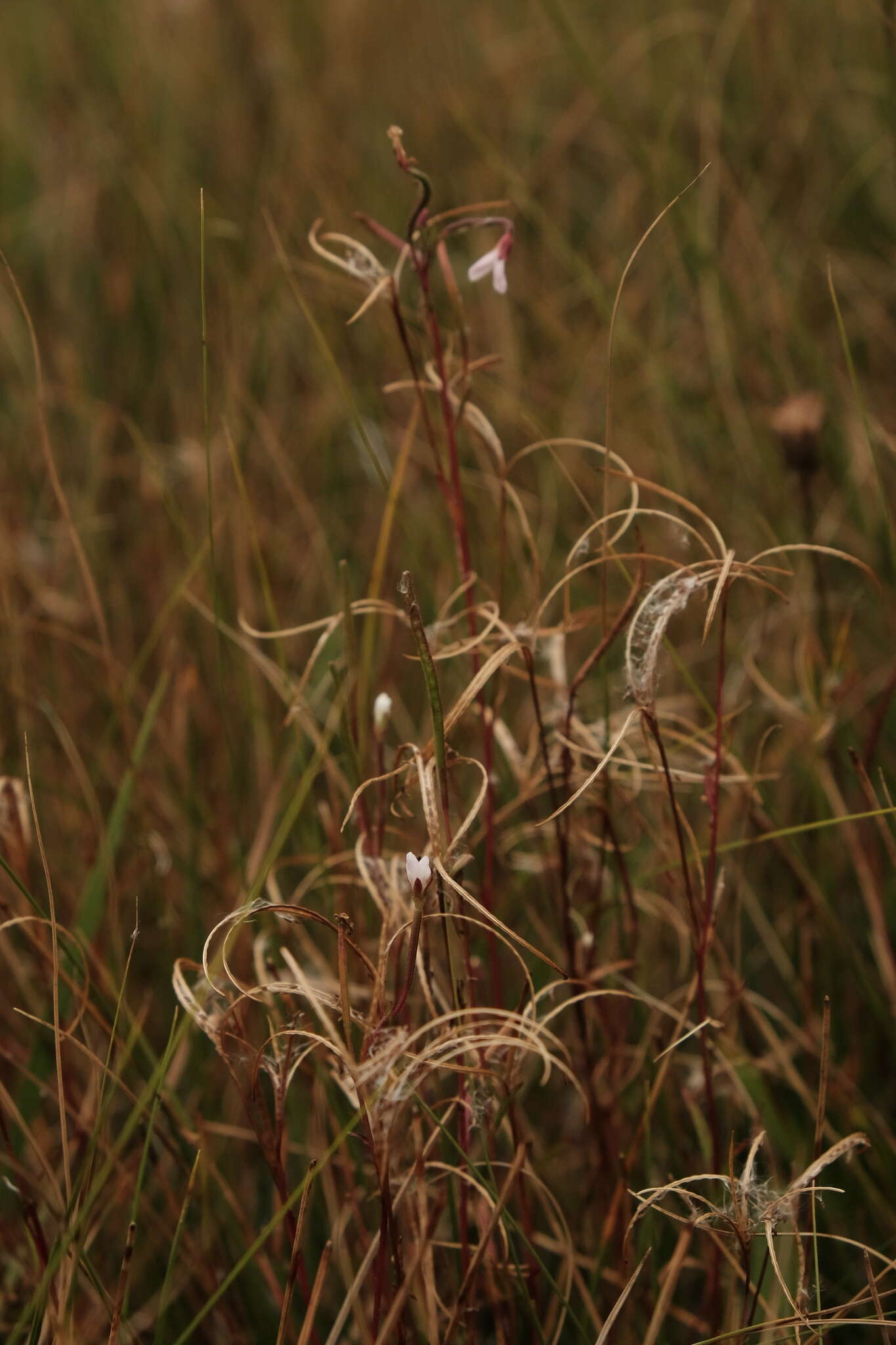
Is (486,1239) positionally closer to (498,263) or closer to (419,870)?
(419,870)

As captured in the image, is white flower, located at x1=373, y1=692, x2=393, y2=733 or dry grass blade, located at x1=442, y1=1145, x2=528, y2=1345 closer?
dry grass blade, located at x1=442, y1=1145, x2=528, y2=1345

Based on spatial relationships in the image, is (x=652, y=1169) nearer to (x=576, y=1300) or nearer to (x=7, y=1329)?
(x=576, y=1300)

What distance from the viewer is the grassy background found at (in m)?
0.85

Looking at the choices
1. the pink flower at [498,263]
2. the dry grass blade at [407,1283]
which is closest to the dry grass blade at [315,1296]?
the dry grass blade at [407,1283]

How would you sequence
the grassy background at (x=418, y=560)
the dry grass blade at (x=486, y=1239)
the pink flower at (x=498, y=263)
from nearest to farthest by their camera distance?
the dry grass blade at (x=486, y=1239) → the pink flower at (x=498, y=263) → the grassy background at (x=418, y=560)

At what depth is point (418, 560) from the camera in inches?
38.3

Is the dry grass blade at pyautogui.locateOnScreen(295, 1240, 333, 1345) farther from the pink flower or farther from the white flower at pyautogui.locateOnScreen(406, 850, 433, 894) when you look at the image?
the pink flower

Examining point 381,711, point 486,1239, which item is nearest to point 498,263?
point 381,711

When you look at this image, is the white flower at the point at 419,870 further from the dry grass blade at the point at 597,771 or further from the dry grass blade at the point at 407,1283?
the dry grass blade at the point at 407,1283

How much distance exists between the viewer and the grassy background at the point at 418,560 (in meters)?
0.85

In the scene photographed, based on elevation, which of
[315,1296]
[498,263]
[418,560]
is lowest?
[315,1296]

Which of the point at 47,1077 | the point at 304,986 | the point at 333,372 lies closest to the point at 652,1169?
the point at 304,986

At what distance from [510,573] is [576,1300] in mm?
698

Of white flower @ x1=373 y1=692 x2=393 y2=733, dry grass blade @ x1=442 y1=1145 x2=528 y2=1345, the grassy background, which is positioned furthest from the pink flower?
dry grass blade @ x1=442 y1=1145 x2=528 y2=1345
